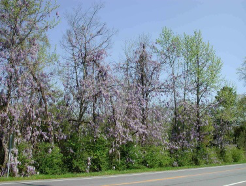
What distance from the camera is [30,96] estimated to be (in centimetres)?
1616

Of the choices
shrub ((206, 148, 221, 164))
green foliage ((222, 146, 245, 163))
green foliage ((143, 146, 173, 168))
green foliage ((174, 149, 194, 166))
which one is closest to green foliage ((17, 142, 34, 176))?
green foliage ((143, 146, 173, 168))

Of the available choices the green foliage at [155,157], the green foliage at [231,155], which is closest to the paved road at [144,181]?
the green foliage at [155,157]

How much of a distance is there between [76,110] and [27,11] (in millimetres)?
6882

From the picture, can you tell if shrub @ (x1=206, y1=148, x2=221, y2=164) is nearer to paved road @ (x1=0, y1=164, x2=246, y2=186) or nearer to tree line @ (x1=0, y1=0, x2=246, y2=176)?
tree line @ (x1=0, y1=0, x2=246, y2=176)

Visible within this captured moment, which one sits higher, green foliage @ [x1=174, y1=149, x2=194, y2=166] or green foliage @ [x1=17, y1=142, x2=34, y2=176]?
green foliage @ [x1=17, y1=142, x2=34, y2=176]

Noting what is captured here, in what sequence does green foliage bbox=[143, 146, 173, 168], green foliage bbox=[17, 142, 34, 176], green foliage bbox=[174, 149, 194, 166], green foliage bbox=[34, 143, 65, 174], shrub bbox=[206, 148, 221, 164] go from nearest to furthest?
green foliage bbox=[17, 142, 34, 176]
green foliage bbox=[34, 143, 65, 174]
green foliage bbox=[143, 146, 173, 168]
green foliage bbox=[174, 149, 194, 166]
shrub bbox=[206, 148, 221, 164]

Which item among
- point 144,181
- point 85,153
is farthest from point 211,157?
point 144,181

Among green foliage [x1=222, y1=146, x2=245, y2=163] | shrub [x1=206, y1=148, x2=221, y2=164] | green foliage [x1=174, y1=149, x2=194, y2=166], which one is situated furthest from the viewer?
green foliage [x1=222, y1=146, x2=245, y2=163]

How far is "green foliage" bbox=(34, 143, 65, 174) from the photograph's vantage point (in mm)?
15823

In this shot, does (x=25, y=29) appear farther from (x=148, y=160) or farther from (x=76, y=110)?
(x=148, y=160)

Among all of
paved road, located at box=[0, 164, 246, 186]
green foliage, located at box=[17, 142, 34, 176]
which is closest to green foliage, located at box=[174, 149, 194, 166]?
paved road, located at box=[0, 164, 246, 186]

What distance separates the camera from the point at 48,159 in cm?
1600

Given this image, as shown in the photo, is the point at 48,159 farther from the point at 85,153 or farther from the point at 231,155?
the point at 231,155

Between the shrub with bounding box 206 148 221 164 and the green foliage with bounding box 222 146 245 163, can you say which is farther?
the green foliage with bounding box 222 146 245 163
